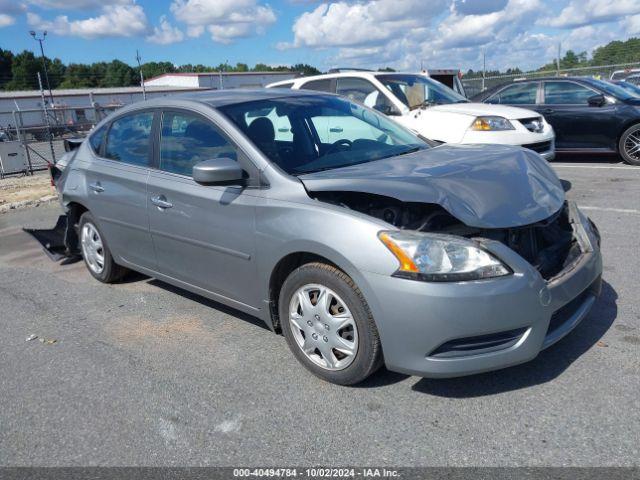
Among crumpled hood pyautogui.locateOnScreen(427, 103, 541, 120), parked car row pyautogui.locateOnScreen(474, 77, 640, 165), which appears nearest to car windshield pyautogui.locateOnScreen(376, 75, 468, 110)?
crumpled hood pyautogui.locateOnScreen(427, 103, 541, 120)

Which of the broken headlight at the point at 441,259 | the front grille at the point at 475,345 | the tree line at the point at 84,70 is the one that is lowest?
the front grille at the point at 475,345

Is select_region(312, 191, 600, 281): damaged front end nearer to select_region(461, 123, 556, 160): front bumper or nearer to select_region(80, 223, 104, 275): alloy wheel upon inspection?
select_region(80, 223, 104, 275): alloy wheel

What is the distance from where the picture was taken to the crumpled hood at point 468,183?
3148 millimetres

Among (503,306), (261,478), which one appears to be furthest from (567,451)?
(261,478)

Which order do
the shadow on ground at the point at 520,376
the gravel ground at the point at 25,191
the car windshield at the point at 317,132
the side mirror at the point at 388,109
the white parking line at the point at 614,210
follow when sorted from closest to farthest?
the shadow on ground at the point at 520,376 < the car windshield at the point at 317,132 < the white parking line at the point at 614,210 < the side mirror at the point at 388,109 < the gravel ground at the point at 25,191

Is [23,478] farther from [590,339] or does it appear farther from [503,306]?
[590,339]

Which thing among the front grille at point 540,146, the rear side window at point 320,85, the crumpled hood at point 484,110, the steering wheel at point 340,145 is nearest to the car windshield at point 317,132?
the steering wheel at point 340,145

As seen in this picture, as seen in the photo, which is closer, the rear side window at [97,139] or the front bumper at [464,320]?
the front bumper at [464,320]

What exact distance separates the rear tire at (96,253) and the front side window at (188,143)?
1.30m

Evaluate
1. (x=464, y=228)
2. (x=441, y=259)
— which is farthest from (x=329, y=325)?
(x=464, y=228)

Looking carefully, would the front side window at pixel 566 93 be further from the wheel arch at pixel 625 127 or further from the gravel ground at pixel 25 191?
the gravel ground at pixel 25 191

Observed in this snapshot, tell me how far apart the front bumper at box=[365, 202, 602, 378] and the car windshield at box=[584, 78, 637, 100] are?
8.57 meters

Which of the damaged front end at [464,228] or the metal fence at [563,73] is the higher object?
the metal fence at [563,73]

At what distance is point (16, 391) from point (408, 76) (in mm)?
7697
